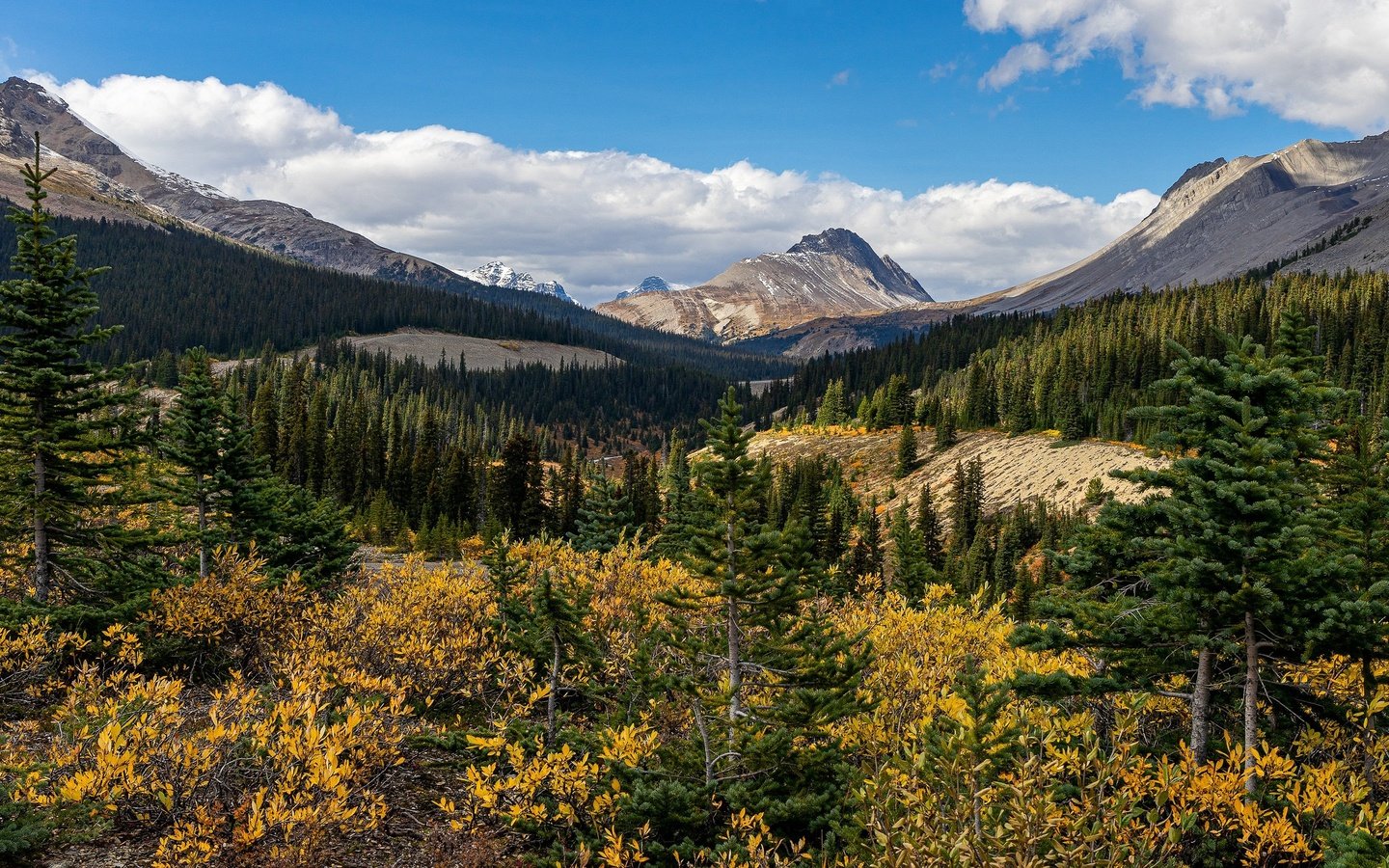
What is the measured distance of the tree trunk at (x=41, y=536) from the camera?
19047 millimetres

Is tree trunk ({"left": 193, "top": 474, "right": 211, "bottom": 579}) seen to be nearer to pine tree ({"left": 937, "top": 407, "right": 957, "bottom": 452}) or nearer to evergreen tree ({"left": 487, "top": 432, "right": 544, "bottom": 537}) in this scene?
evergreen tree ({"left": 487, "top": 432, "right": 544, "bottom": 537})

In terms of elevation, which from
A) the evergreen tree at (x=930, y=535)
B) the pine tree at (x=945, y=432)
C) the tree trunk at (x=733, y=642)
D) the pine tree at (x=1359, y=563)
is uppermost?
the pine tree at (x=1359, y=563)

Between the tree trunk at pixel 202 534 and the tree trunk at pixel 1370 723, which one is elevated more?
the tree trunk at pixel 1370 723

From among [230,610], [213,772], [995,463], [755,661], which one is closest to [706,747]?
[755,661]

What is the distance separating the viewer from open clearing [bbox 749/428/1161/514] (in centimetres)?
8394

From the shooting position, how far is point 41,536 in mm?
19516

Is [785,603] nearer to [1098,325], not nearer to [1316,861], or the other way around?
[1316,861]

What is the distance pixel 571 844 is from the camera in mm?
13141

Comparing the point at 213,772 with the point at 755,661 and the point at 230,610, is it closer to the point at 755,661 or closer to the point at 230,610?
the point at 230,610

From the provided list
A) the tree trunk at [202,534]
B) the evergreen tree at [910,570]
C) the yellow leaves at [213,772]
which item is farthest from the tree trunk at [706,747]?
the evergreen tree at [910,570]

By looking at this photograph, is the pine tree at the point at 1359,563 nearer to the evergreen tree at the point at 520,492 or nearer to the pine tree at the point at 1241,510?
the pine tree at the point at 1241,510

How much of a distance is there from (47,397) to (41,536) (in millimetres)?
3786

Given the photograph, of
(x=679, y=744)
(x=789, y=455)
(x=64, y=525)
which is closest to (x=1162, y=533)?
(x=679, y=744)

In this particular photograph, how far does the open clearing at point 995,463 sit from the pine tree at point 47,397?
5766 cm
